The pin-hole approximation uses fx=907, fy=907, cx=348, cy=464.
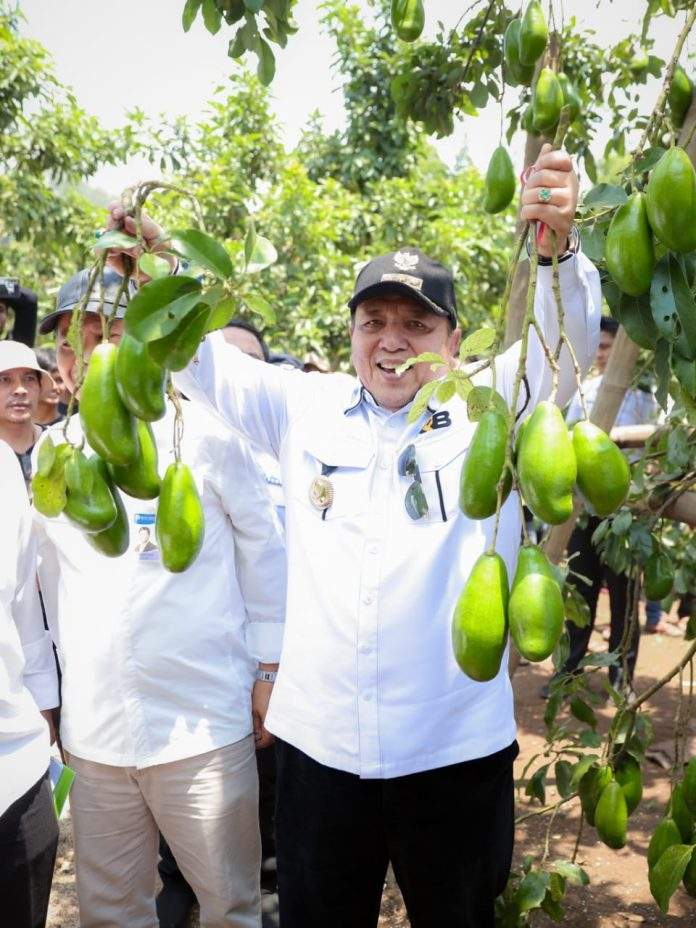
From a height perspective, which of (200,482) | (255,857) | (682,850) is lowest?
(255,857)

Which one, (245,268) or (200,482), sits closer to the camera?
(245,268)

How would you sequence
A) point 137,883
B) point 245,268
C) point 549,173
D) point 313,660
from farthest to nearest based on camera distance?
point 137,883 → point 313,660 → point 549,173 → point 245,268

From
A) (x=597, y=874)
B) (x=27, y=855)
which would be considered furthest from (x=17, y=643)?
(x=597, y=874)

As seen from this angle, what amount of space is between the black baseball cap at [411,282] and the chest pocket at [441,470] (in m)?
0.32

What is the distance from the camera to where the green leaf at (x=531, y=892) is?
2.24 m

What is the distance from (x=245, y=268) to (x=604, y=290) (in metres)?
0.69

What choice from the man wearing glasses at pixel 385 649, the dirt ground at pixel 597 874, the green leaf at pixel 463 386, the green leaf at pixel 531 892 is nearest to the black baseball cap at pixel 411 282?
the man wearing glasses at pixel 385 649

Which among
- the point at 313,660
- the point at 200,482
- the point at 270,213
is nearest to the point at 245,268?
the point at 313,660

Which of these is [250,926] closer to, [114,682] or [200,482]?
[114,682]

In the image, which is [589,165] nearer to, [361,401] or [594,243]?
[361,401]

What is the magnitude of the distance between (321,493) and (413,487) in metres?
0.22

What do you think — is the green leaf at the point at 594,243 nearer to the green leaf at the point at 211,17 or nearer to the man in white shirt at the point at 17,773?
the green leaf at the point at 211,17

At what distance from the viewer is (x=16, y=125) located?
25.6ft

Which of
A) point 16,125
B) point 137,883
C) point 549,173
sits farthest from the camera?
point 16,125
